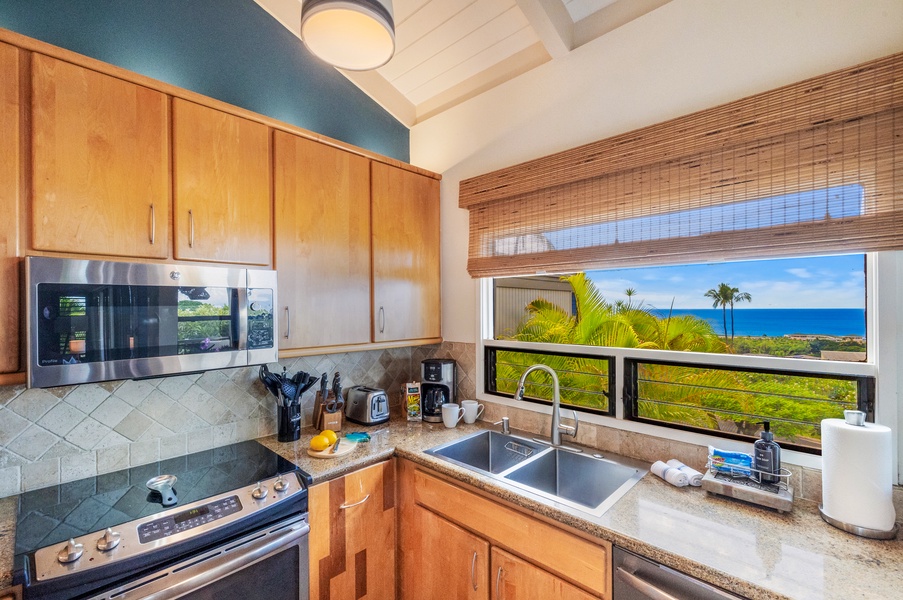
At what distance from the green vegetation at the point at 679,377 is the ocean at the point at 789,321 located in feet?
0.11

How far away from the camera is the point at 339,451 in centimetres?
170

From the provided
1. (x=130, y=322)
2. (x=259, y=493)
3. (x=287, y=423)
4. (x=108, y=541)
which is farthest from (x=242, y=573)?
(x=130, y=322)

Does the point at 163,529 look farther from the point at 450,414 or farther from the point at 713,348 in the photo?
the point at 713,348

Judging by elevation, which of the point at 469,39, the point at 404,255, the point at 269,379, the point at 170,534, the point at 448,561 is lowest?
the point at 448,561

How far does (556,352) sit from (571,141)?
3.34 feet

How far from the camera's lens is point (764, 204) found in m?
1.36

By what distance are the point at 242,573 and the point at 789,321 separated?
2.04 metres

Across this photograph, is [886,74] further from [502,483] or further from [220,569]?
[220,569]

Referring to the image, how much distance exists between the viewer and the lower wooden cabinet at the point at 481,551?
47.5 inches

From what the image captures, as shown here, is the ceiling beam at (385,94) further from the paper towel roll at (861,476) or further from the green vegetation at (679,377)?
the paper towel roll at (861,476)

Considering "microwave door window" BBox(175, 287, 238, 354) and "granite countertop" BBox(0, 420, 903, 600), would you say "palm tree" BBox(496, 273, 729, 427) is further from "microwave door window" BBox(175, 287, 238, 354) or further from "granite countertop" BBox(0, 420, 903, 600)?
"microwave door window" BBox(175, 287, 238, 354)

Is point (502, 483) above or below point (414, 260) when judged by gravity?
below

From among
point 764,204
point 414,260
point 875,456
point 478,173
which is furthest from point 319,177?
point 875,456

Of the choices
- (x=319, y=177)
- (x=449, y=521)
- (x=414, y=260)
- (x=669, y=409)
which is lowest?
(x=449, y=521)
